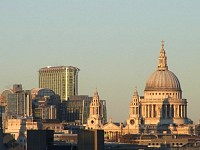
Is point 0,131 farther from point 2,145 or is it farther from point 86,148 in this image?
point 86,148

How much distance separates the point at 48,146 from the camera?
588ft

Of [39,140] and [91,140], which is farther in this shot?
[39,140]

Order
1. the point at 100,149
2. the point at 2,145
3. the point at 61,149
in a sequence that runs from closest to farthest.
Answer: the point at 100,149 → the point at 61,149 → the point at 2,145

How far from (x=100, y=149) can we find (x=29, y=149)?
39.7ft

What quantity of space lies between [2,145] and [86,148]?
2706 cm

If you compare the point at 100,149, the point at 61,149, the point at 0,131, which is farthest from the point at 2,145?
the point at 100,149

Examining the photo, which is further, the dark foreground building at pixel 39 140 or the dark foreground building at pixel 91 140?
the dark foreground building at pixel 39 140

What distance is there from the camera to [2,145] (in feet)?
645

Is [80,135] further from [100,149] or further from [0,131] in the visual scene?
[0,131]

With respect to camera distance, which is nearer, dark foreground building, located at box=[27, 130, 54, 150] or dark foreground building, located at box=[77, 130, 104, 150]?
dark foreground building, located at box=[77, 130, 104, 150]

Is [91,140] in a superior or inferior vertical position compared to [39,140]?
inferior

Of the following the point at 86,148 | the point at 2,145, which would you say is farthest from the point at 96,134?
the point at 2,145

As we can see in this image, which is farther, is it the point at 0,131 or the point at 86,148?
the point at 0,131

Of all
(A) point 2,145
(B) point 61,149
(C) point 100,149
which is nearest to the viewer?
(C) point 100,149
